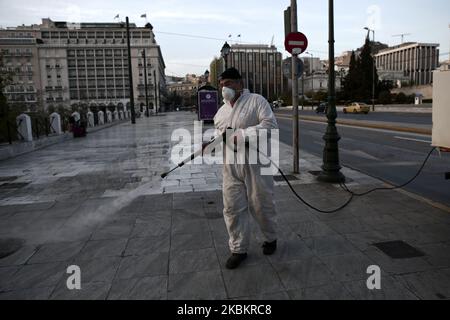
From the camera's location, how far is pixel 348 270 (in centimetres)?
361

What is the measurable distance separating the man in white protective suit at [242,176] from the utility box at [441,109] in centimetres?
222

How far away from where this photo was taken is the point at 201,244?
14.4 feet

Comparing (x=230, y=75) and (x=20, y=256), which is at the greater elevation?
(x=230, y=75)

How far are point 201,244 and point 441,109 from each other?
3314mm

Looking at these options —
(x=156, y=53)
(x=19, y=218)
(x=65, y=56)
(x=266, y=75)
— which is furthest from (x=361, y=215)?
(x=65, y=56)

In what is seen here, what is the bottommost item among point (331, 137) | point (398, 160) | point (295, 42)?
point (398, 160)

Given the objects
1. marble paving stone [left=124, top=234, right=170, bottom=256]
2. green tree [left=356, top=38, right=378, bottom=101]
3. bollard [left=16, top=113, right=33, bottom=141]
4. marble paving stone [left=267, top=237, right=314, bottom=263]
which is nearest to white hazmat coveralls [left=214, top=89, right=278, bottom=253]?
marble paving stone [left=267, top=237, right=314, bottom=263]

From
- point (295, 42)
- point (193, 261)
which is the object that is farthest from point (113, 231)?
point (295, 42)

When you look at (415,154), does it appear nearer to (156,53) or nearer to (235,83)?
(235,83)

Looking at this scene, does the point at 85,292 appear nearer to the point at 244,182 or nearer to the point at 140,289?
the point at 140,289

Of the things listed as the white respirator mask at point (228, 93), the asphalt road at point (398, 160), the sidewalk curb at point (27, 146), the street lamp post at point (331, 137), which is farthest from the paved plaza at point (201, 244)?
the sidewalk curb at point (27, 146)

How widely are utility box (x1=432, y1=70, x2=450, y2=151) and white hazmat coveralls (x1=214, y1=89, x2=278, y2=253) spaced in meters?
2.22

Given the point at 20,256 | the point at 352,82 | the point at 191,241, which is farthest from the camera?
the point at 352,82
